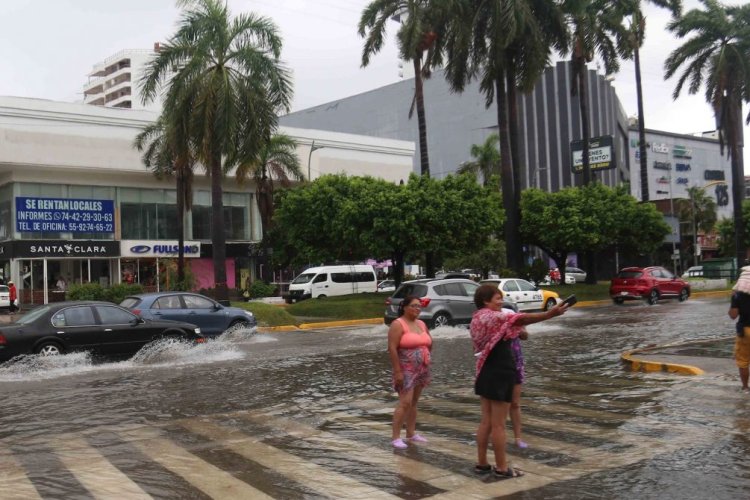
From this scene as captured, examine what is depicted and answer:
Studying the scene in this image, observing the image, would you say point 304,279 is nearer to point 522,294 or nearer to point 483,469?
point 522,294

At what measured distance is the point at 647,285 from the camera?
3272cm

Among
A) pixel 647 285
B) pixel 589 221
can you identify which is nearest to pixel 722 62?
pixel 589 221

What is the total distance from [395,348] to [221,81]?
71.1 feet

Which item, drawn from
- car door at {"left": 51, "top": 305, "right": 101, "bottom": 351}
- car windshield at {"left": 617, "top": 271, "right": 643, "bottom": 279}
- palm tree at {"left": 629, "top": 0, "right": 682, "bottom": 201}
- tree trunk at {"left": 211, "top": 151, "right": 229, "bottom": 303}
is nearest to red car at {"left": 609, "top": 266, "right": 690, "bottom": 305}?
car windshield at {"left": 617, "top": 271, "right": 643, "bottom": 279}

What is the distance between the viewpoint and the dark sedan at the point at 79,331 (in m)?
13.6

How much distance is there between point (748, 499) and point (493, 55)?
1268 inches

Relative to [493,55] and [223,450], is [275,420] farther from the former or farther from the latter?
[493,55]

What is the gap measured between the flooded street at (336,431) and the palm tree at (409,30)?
23608 millimetres

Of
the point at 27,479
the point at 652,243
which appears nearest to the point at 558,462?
the point at 27,479

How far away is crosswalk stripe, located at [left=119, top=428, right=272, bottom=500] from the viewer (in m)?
5.92

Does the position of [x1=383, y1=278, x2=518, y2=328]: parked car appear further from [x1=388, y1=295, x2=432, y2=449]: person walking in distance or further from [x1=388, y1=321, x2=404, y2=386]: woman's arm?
[x1=388, y1=321, x2=404, y2=386]: woman's arm

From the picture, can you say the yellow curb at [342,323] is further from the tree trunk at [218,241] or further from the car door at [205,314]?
the car door at [205,314]

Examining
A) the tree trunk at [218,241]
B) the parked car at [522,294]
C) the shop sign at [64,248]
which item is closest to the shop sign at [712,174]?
the shop sign at [64,248]

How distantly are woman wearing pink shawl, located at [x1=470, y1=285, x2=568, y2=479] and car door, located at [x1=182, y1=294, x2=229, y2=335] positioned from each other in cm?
1373
